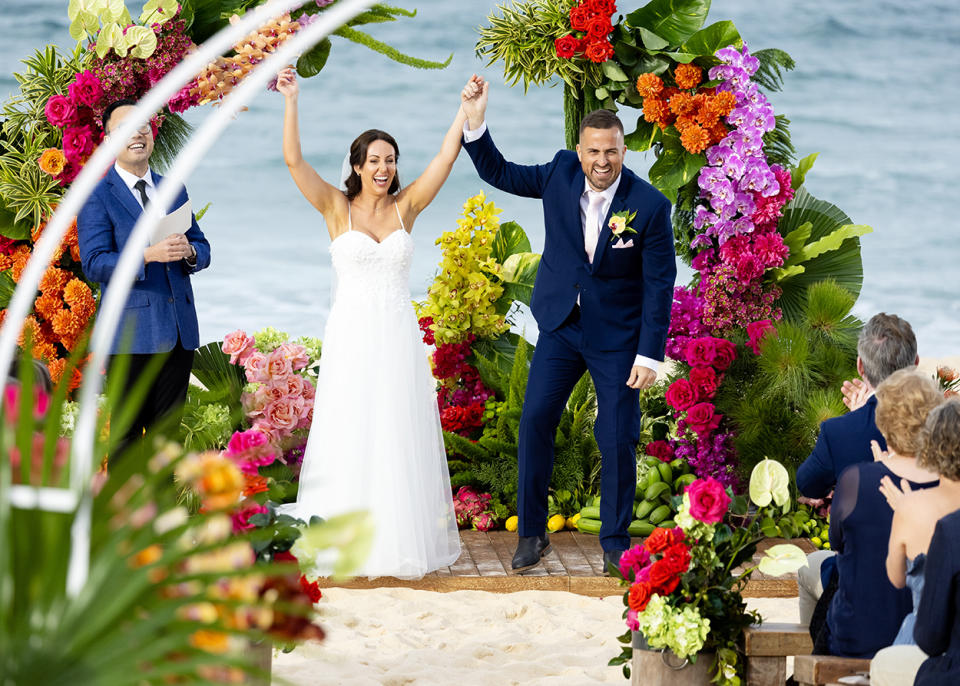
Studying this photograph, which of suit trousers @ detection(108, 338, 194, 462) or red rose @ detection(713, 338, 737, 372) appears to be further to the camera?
red rose @ detection(713, 338, 737, 372)

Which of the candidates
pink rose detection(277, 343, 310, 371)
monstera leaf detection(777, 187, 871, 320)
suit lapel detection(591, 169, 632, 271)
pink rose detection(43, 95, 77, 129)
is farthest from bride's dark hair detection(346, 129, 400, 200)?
monstera leaf detection(777, 187, 871, 320)

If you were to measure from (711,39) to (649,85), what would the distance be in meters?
0.45

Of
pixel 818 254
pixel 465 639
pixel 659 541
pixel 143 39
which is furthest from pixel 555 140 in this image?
pixel 659 541

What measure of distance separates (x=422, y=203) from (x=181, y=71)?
12.0 feet

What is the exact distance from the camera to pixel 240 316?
28.1 meters

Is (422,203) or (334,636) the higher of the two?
(422,203)

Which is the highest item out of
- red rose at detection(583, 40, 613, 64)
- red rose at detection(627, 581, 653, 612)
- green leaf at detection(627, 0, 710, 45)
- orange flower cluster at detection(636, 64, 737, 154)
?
Result: green leaf at detection(627, 0, 710, 45)

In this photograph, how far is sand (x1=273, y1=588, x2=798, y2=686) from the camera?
174 inches

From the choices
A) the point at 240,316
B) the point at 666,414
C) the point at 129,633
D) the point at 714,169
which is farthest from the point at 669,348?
the point at 240,316

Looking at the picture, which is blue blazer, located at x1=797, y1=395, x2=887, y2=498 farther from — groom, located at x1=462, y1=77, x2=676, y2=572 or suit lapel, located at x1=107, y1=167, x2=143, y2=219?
suit lapel, located at x1=107, y1=167, x2=143, y2=219

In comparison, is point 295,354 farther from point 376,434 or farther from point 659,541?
point 659,541

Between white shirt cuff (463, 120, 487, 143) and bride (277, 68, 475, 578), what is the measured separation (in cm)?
3

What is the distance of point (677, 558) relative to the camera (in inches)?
145

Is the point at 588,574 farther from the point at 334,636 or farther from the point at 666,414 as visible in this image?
the point at 666,414
